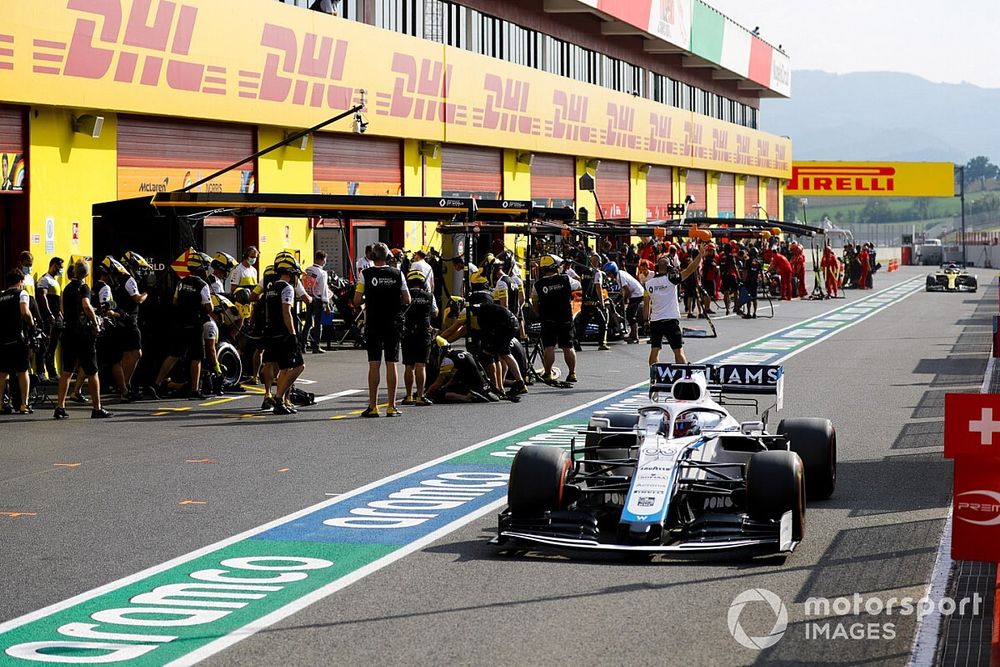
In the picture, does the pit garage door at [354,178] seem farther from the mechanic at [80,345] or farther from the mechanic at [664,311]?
the mechanic at [80,345]

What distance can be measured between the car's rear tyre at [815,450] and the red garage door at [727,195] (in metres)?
50.9

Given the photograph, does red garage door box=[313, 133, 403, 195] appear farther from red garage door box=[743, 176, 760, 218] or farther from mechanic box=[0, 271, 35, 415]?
red garage door box=[743, 176, 760, 218]

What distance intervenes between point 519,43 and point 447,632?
35069mm

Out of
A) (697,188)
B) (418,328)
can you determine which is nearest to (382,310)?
(418,328)

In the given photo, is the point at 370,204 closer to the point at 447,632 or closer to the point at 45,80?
the point at 45,80

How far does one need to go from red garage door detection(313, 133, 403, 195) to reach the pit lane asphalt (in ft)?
39.2

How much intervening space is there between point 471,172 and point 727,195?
29.3 m

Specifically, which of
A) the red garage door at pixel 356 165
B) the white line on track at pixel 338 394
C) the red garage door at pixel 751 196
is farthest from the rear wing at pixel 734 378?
the red garage door at pixel 751 196

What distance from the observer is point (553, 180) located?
41438 mm

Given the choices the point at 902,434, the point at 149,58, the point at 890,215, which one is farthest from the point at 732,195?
the point at 890,215

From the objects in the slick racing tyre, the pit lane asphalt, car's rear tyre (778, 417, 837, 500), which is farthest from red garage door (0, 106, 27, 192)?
car's rear tyre (778, 417, 837, 500)

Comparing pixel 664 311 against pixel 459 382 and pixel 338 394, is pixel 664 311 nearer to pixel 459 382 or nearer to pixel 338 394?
pixel 459 382

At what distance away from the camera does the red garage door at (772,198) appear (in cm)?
7275

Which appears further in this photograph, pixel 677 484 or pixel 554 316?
pixel 554 316
